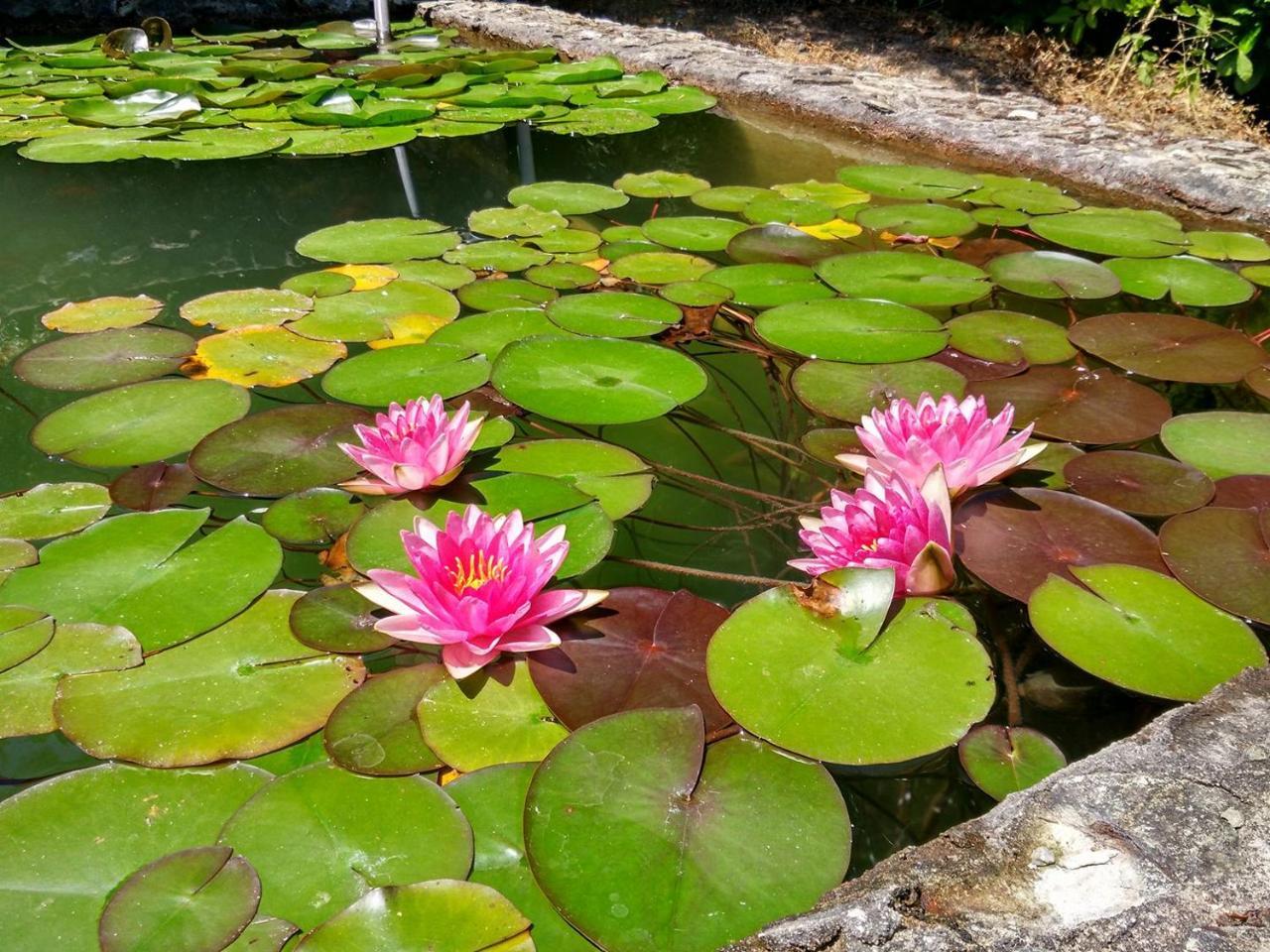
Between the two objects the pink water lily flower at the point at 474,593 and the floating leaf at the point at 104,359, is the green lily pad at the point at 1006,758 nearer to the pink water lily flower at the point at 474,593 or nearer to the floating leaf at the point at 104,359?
the pink water lily flower at the point at 474,593

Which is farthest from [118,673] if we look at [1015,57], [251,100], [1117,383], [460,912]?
[1015,57]

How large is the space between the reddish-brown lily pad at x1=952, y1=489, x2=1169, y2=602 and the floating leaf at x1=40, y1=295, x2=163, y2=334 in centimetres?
211

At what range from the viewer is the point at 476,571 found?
128cm

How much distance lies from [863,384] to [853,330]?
248 millimetres

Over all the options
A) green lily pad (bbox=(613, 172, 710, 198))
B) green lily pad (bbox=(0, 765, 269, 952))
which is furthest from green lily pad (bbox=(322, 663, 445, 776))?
green lily pad (bbox=(613, 172, 710, 198))

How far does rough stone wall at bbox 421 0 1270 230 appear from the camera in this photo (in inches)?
129

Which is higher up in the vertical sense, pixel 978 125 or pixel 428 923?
pixel 978 125

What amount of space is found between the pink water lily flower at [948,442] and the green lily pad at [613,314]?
33.1 inches

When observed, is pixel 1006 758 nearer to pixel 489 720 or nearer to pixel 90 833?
pixel 489 720

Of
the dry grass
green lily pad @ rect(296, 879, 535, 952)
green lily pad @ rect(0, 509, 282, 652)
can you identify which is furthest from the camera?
the dry grass

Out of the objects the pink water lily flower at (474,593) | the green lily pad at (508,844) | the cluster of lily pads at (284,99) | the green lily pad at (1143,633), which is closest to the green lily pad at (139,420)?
the pink water lily flower at (474,593)

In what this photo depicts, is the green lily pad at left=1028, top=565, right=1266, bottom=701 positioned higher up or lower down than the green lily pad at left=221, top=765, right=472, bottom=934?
higher up

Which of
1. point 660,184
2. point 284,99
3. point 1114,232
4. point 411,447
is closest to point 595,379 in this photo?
point 411,447

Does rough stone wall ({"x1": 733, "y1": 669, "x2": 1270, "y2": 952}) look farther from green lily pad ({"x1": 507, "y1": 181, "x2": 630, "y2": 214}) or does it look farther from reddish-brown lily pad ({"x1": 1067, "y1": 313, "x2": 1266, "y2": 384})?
green lily pad ({"x1": 507, "y1": 181, "x2": 630, "y2": 214})
